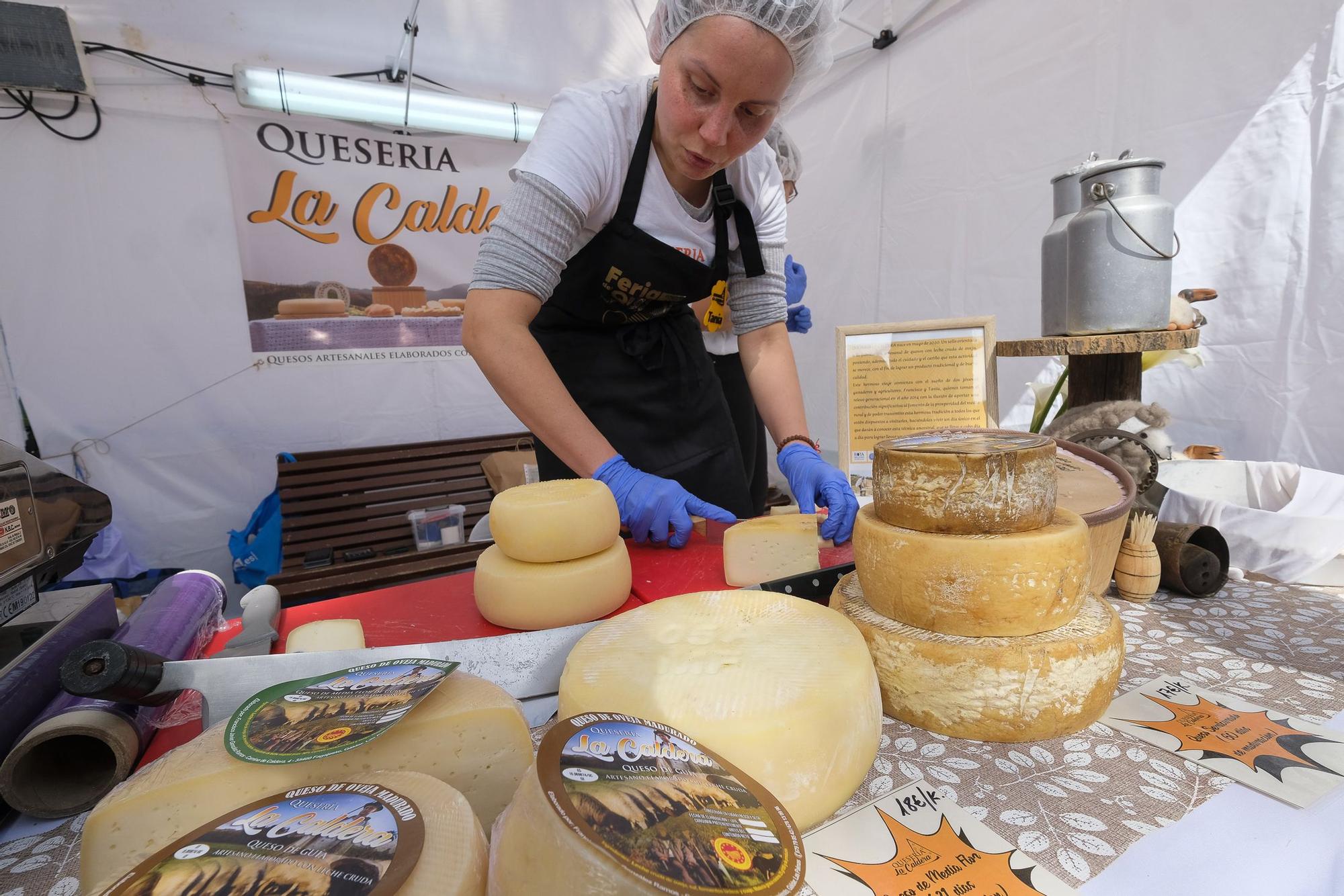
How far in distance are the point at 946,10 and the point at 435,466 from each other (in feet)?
13.7

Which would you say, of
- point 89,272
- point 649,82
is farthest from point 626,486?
point 89,272

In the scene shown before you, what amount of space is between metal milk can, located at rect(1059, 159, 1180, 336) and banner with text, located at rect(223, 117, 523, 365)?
386 cm

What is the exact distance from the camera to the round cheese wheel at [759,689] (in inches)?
25.9

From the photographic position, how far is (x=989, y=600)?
0.79 meters

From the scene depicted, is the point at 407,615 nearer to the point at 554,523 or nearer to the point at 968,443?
the point at 554,523

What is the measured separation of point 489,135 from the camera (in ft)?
13.4

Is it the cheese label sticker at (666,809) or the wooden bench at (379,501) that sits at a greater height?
the cheese label sticker at (666,809)

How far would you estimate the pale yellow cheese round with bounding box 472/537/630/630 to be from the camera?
1.12 metres

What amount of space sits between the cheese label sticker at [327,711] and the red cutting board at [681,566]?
0.61m

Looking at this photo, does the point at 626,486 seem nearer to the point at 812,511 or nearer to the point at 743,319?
the point at 812,511

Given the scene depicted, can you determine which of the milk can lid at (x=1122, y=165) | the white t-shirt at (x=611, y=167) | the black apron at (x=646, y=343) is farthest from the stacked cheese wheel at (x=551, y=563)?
the milk can lid at (x=1122, y=165)

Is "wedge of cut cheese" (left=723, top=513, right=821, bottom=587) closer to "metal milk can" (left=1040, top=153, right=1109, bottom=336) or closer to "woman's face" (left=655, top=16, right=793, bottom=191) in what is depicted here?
"woman's face" (left=655, top=16, right=793, bottom=191)

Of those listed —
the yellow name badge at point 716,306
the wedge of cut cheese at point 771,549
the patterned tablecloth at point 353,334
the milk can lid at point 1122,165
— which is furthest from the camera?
the patterned tablecloth at point 353,334

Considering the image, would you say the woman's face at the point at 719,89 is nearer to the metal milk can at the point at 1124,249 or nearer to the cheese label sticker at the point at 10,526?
the metal milk can at the point at 1124,249
